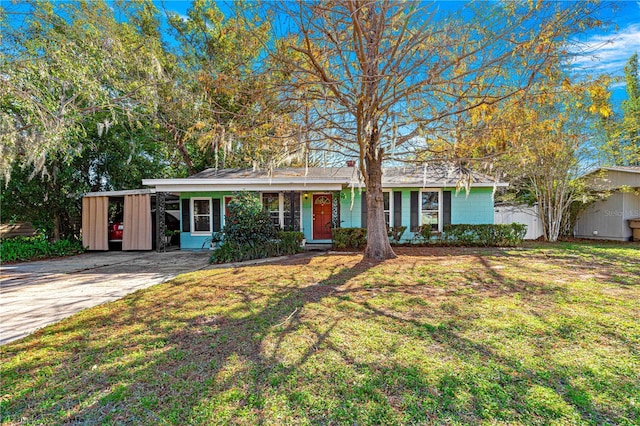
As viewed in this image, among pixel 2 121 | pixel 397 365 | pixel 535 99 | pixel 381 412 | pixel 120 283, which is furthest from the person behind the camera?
pixel 120 283

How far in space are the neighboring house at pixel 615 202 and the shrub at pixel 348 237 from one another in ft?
35.0

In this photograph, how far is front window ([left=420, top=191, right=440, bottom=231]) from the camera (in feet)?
39.3

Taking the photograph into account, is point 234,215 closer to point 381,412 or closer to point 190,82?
point 190,82

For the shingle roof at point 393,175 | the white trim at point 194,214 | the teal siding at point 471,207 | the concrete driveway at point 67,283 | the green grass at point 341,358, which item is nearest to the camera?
the green grass at point 341,358

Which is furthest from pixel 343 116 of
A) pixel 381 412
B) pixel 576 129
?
pixel 576 129

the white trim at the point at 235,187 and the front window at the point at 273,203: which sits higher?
the white trim at the point at 235,187

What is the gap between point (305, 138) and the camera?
286 inches

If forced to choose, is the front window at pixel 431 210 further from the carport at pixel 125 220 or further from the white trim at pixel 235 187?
the carport at pixel 125 220

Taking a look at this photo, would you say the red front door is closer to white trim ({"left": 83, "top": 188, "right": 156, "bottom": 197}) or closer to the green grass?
white trim ({"left": 83, "top": 188, "right": 156, "bottom": 197})

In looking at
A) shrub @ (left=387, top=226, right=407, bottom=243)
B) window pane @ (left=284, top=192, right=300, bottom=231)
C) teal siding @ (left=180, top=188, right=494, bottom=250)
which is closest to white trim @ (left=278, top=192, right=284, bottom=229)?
window pane @ (left=284, top=192, right=300, bottom=231)

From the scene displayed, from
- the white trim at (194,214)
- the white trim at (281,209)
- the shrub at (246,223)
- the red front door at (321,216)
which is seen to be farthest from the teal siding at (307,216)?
the white trim at (194,214)

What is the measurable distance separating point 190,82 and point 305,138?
20.7 feet

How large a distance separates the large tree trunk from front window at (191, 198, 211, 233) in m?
7.19

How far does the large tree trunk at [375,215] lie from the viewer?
7.62m
